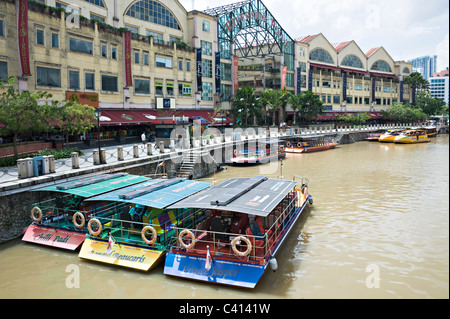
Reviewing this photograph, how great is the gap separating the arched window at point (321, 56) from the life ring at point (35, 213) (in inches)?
2646

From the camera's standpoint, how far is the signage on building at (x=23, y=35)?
97.6ft

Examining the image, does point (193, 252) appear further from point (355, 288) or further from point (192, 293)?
point (355, 288)

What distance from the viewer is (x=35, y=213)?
15633 mm

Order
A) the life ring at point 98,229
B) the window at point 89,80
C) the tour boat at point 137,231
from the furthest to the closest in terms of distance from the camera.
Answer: the window at point 89,80
the life ring at point 98,229
the tour boat at point 137,231

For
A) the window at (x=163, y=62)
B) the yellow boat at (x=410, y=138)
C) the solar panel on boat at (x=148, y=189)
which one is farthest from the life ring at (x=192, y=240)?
the yellow boat at (x=410, y=138)

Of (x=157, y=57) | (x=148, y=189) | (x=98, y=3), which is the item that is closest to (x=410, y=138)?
(x=157, y=57)

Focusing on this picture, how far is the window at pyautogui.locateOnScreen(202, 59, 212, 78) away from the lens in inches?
2103

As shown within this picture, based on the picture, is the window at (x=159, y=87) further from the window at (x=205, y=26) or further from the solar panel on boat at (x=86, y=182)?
the solar panel on boat at (x=86, y=182)

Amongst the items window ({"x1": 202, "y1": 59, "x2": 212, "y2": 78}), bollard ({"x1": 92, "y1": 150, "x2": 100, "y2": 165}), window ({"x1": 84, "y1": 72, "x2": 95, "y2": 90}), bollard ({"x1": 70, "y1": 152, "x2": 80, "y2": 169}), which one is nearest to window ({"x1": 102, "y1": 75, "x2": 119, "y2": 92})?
window ({"x1": 84, "y1": 72, "x2": 95, "y2": 90})

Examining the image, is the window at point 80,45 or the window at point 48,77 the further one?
the window at point 80,45

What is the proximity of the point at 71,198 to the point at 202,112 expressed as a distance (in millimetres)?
36462

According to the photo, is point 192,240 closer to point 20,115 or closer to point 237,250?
point 237,250

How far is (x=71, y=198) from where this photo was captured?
53.8ft
